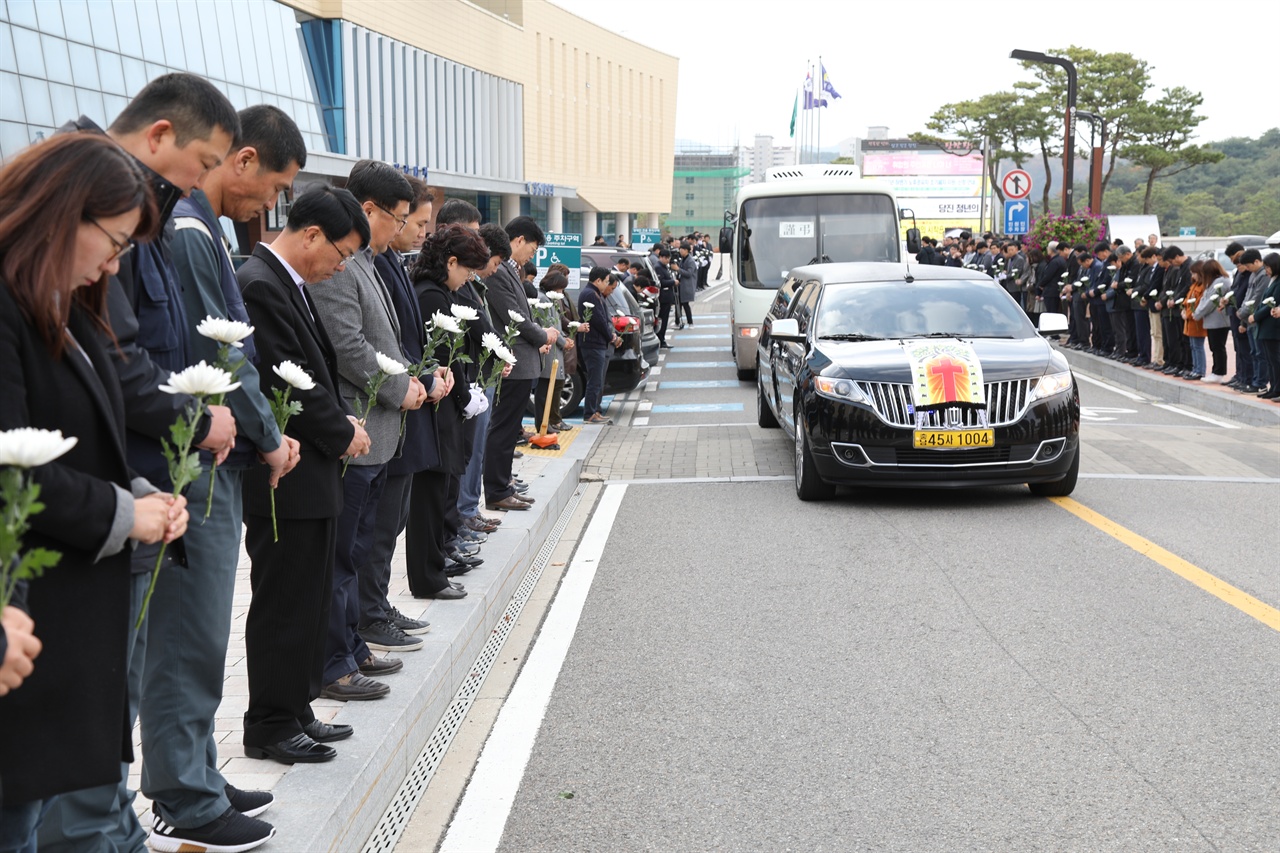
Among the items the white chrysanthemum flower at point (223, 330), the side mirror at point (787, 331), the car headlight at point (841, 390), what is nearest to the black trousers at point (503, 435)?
the car headlight at point (841, 390)

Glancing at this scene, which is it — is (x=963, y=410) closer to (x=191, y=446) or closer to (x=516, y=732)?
(x=516, y=732)

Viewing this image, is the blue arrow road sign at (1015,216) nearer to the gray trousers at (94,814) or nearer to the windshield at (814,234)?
the windshield at (814,234)

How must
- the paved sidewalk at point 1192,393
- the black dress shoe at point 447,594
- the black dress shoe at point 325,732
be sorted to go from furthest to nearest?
the paved sidewalk at point 1192,393
the black dress shoe at point 447,594
the black dress shoe at point 325,732

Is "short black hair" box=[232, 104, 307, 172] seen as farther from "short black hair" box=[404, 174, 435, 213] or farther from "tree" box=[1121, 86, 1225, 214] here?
"tree" box=[1121, 86, 1225, 214]

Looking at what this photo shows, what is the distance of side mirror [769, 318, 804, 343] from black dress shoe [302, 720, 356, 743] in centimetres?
671

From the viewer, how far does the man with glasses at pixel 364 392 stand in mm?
4906

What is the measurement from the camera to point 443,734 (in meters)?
5.10

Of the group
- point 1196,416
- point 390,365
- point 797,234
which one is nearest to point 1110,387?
point 1196,416

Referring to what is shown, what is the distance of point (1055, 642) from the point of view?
5.98 m

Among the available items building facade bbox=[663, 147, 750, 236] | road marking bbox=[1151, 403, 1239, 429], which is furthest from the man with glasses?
building facade bbox=[663, 147, 750, 236]

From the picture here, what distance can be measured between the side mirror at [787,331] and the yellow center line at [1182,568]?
2.43m

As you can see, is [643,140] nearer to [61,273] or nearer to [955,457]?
[955,457]

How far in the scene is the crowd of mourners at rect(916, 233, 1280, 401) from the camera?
15.5 metres

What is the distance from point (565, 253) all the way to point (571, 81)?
6714 cm
